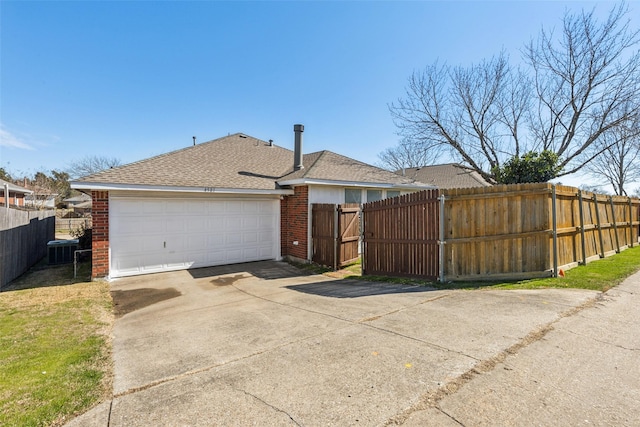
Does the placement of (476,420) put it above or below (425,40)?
below

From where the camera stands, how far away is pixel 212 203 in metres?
9.75

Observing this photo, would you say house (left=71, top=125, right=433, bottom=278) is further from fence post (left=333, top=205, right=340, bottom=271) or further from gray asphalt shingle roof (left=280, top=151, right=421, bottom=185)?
fence post (left=333, top=205, right=340, bottom=271)

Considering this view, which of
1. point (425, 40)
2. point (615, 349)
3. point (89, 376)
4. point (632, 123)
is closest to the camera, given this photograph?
point (89, 376)

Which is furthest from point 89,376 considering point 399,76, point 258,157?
point 399,76

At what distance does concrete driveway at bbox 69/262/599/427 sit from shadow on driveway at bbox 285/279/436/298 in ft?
0.15

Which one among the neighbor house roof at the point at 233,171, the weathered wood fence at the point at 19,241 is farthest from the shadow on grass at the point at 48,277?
the neighbor house roof at the point at 233,171

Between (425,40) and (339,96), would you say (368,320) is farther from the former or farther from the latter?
(339,96)

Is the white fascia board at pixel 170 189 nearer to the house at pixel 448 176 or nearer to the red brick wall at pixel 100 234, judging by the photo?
the red brick wall at pixel 100 234

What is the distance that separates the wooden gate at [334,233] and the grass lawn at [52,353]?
5679 mm

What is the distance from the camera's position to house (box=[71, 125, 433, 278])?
820 centimetres

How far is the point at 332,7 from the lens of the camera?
33.1ft

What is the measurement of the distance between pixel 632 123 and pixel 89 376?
75.8 feet

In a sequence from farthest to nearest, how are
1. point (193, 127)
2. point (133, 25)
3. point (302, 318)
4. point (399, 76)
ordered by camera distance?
point (193, 127) → point (399, 76) → point (133, 25) → point (302, 318)

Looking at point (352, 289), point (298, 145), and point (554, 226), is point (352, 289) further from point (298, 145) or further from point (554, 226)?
point (298, 145)
